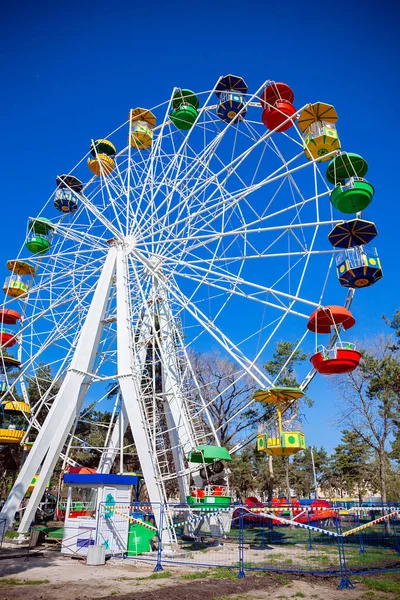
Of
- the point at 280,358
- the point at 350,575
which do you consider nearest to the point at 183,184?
the point at 350,575

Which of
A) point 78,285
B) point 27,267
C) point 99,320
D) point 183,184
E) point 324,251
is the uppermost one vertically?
point 183,184

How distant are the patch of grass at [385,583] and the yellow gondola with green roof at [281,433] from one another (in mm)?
3843

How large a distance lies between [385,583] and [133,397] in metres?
8.82

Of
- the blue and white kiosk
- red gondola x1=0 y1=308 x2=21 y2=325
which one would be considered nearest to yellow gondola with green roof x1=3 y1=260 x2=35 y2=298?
red gondola x1=0 y1=308 x2=21 y2=325

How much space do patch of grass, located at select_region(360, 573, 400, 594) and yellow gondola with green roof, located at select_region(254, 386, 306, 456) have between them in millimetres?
3843

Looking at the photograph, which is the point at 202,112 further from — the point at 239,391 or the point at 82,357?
the point at 239,391

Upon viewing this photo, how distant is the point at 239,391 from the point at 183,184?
61.8ft

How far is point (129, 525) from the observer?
14.0 meters

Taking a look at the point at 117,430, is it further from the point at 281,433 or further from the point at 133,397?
the point at 281,433

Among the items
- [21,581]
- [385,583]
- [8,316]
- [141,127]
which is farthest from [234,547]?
[141,127]

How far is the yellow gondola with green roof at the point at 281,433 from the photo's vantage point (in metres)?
13.6

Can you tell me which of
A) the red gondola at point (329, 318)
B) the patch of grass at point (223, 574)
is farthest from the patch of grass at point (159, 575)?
the red gondola at point (329, 318)

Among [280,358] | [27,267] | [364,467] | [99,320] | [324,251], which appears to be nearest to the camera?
[324,251]

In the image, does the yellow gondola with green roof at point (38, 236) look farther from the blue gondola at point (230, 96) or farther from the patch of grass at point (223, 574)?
the patch of grass at point (223, 574)
